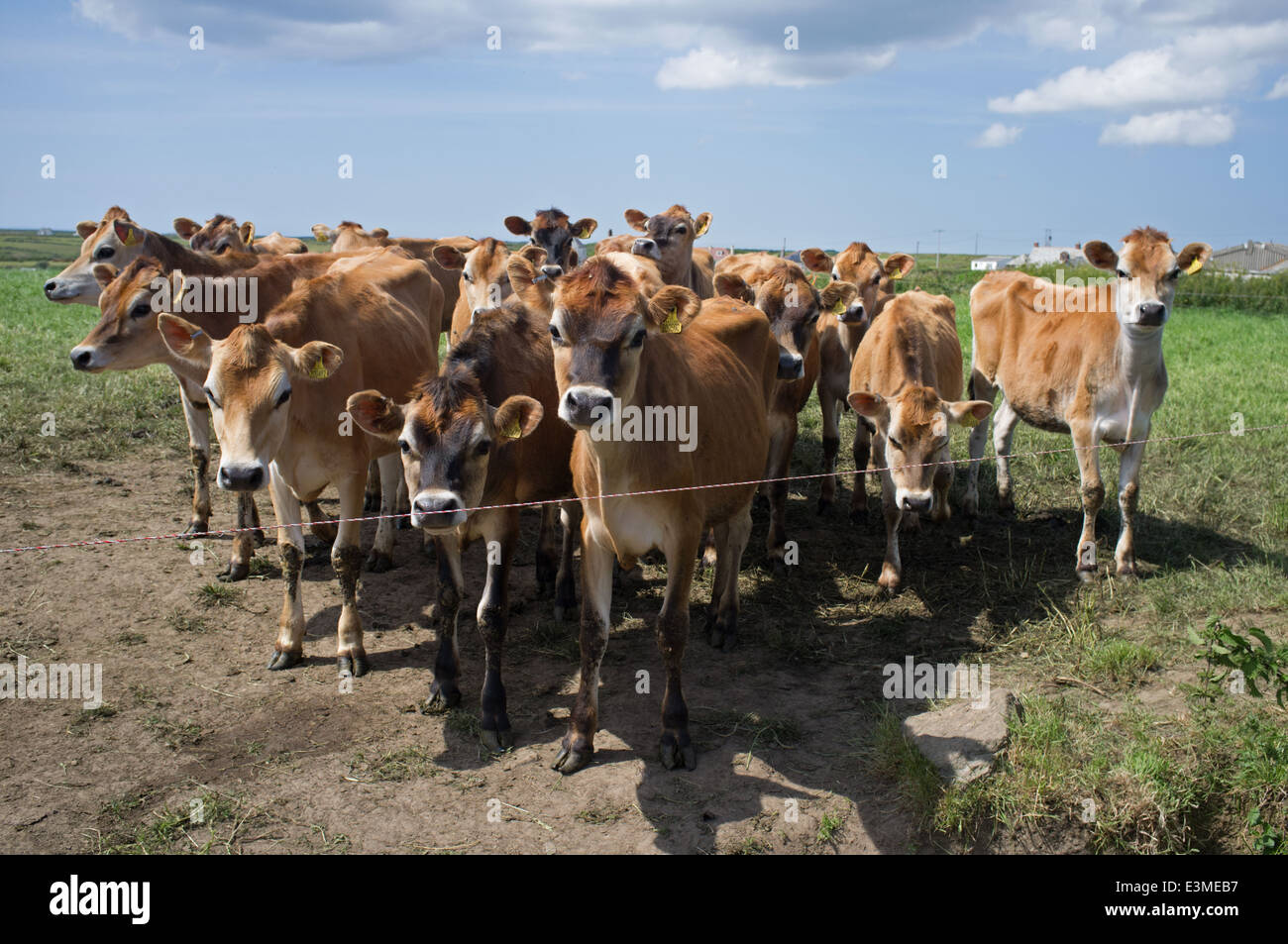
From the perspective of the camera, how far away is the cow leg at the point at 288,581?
645cm

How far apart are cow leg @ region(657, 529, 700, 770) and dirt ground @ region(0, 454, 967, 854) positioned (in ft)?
0.42

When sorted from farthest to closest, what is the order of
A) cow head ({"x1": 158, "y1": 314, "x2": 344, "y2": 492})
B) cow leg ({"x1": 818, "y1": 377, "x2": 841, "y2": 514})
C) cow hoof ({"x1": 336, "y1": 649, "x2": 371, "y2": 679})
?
cow leg ({"x1": 818, "y1": 377, "x2": 841, "y2": 514}) → cow hoof ({"x1": 336, "y1": 649, "x2": 371, "y2": 679}) → cow head ({"x1": 158, "y1": 314, "x2": 344, "y2": 492})

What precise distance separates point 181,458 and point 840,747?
8.32 m

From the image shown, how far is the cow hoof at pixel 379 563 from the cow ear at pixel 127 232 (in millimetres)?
3669

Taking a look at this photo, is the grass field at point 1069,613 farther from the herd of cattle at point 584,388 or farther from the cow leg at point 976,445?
the herd of cattle at point 584,388

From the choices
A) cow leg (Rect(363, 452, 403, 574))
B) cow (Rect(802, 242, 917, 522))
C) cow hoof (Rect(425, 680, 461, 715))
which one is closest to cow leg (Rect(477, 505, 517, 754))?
cow hoof (Rect(425, 680, 461, 715))

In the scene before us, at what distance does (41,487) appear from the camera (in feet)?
30.9

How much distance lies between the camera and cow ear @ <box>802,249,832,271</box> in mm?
10992

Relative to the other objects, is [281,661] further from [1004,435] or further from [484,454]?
A: [1004,435]

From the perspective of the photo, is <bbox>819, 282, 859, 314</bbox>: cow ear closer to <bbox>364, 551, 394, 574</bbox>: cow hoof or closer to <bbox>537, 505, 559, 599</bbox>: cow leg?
<bbox>537, 505, 559, 599</bbox>: cow leg

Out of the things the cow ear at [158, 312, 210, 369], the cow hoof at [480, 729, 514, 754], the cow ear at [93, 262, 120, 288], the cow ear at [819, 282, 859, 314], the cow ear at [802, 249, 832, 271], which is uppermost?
the cow ear at [802, 249, 832, 271]

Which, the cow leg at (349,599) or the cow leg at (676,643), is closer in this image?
the cow leg at (676,643)

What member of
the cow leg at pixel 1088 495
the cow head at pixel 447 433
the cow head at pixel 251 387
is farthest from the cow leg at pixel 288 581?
the cow leg at pixel 1088 495

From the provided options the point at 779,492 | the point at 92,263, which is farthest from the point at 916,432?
the point at 92,263
